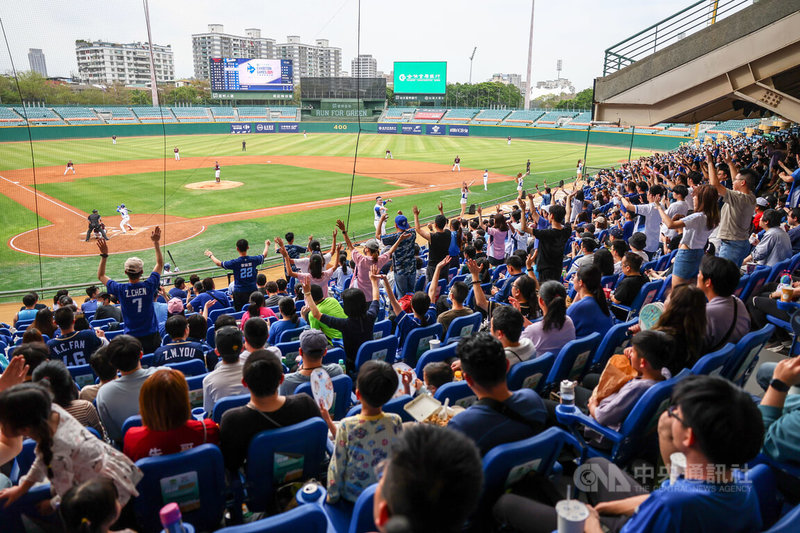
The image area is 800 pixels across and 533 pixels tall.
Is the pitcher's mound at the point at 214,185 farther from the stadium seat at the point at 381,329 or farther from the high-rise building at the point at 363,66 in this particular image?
the stadium seat at the point at 381,329

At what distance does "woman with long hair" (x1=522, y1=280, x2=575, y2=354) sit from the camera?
4754 mm

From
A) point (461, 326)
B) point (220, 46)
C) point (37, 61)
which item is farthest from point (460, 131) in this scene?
point (220, 46)

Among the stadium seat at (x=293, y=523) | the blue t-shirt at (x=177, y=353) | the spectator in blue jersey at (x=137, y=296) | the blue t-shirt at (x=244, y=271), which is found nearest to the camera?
the stadium seat at (x=293, y=523)

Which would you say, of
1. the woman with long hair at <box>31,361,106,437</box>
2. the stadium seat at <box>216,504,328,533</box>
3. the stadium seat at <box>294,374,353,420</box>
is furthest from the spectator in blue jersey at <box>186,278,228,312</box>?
the stadium seat at <box>216,504,328,533</box>

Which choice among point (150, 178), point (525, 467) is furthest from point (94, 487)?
point (150, 178)

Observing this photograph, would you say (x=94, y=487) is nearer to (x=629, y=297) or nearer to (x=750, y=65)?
(x=629, y=297)

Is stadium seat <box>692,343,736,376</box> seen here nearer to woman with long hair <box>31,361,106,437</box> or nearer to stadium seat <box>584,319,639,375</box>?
stadium seat <box>584,319,639,375</box>

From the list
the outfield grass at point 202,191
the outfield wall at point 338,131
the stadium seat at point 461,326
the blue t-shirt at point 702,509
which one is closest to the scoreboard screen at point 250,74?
the outfield wall at point 338,131

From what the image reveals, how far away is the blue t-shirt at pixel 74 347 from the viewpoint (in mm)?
5895

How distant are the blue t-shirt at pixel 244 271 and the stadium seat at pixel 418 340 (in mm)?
5227

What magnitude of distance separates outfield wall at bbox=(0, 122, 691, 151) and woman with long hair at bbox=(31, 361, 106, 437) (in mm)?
45383

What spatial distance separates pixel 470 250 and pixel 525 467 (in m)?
4.97

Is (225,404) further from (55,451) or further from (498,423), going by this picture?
(498,423)

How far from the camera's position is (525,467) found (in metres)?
2.82
